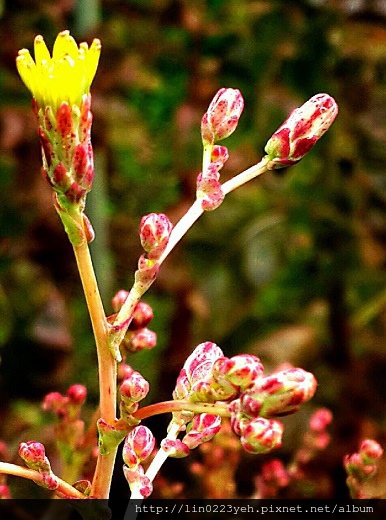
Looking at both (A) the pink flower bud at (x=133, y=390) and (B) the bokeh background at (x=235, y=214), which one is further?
(B) the bokeh background at (x=235, y=214)

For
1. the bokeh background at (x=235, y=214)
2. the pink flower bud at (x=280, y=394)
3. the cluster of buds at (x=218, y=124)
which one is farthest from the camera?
the bokeh background at (x=235, y=214)

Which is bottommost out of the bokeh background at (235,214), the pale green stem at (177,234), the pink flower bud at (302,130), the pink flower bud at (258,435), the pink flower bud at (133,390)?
the bokeh background at (235,214)

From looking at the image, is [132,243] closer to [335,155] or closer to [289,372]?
[335,155]

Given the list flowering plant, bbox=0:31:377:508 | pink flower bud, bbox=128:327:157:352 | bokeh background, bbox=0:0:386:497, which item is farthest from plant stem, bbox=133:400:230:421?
bokeh background, bbox=0:0:386:497

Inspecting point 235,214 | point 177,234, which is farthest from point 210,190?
point 235,214

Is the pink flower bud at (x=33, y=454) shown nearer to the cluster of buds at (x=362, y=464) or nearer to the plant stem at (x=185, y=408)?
the plant stem at (x=185, y=408)

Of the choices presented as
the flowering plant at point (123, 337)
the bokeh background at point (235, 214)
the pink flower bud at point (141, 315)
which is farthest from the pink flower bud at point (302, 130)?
the bokeh background at point (235, 214)

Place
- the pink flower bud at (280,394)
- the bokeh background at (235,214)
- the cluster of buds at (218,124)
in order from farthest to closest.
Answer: the bokeh background at (235,214) → the cluster of buds at (218,124) → the pink flower bud at (280,394)

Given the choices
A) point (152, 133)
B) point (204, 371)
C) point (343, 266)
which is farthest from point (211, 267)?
point (204, 371)
